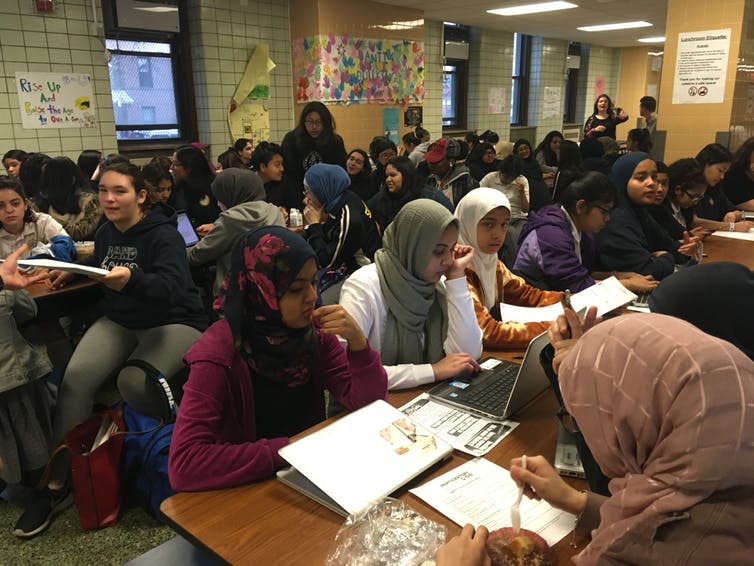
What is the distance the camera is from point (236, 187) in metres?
3.44

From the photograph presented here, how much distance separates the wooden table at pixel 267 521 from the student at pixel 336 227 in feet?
6.50

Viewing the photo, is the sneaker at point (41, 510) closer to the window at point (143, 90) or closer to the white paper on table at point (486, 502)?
the white paper on table at point (486, 502)

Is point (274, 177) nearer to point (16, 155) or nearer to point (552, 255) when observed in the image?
point (16, 155)

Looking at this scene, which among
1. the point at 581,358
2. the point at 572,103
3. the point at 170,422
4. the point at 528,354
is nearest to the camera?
the point at 581,358

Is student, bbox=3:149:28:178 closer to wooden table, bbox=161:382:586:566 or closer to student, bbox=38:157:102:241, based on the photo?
student, bbox=38:157:102:241

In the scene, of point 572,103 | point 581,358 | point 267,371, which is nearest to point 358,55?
point 267,371

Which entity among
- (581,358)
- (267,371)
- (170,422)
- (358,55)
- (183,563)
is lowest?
(170,422)

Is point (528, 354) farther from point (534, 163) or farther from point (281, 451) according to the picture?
point (534, 163)

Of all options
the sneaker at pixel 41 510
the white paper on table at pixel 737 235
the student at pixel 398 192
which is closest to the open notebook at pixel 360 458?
the sneaker at pixel 41 510

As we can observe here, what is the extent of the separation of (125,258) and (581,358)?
2116 mm

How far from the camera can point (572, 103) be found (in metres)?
12.6

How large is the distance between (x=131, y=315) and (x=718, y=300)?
218 centimetres

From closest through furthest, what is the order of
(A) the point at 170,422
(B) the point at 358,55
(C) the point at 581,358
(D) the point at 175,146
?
1. (C) the point at 581,358
2. (A) the point at 170,422
3. (D) the point at 175,146
4. (B) the point at 358,55

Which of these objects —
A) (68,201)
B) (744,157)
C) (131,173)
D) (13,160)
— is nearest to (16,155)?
(13,160)
